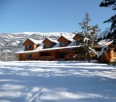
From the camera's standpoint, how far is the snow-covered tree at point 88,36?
4297cm

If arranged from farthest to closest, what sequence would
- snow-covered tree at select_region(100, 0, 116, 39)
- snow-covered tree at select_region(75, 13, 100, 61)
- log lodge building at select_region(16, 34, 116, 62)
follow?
log lodge building at select_region(16, 34, 116, 62)
snow-covered tree at select_region(75, 13, 100, 61)
snow-covered tree at select_region(100, 0, 116, 39)

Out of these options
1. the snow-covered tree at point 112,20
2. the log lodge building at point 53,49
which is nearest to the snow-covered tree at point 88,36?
the log lodge building at point 53,49

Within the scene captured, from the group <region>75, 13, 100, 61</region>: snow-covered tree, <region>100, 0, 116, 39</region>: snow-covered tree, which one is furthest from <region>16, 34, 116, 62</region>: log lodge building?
<region>100, 0, 116, 39</region>: snow-covered tree

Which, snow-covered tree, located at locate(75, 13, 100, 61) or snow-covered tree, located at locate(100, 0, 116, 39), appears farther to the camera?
snow-covered tree, located at locate(75, 13, 100, 61)

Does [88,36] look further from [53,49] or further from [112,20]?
[112,20]

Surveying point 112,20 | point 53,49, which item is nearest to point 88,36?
point 53,49

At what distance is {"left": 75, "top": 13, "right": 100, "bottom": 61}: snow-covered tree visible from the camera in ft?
141

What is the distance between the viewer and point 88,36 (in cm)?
4403

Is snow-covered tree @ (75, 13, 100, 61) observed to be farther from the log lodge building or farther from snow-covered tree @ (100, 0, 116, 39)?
snow-covered tree @ (100, 0, 116, 39)

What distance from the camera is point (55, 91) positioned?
30.8 feet

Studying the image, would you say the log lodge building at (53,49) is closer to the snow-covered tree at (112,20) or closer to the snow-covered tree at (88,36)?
the snow-covered tree at (88,36)

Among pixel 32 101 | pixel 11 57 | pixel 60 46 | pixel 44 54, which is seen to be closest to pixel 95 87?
pixel 32 101

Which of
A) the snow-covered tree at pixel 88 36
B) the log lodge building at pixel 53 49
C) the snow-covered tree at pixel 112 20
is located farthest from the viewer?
the log lodge building at pixel 53 49

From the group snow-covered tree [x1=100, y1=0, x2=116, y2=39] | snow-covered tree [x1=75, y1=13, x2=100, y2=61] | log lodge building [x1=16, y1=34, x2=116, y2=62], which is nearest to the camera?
snow-covered tree [x1=100, y1=0, x2=116, y2=39]
